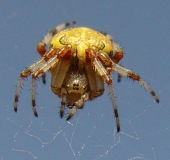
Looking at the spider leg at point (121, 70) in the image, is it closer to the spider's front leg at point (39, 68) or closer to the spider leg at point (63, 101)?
the spider's front leg at point (39, 68)

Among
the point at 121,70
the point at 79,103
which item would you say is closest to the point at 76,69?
the point at 79,103

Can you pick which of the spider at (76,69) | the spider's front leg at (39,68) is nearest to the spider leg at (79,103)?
the spider at (76,69)

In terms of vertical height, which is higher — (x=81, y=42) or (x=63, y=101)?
(x=81, y=42)

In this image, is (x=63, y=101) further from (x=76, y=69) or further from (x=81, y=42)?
(x=81, y=42)

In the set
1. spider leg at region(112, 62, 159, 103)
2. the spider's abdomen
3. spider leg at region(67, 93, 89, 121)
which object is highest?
the spider's abdomen

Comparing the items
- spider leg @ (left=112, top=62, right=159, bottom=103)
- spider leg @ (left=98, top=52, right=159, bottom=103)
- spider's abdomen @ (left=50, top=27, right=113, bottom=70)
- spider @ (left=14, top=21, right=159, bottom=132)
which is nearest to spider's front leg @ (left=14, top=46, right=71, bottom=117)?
spider @ (left=14, top=21, right=159, bottom=132)

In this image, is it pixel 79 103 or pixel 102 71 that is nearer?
pixel 102 71

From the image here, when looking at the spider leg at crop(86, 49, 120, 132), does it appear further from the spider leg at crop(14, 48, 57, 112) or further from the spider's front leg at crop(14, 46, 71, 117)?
the spider leg at crop(14, 48, 57, 112)

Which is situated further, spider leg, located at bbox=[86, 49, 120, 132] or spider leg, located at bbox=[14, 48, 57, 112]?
spider leg, located at bbox=[14, 48, 57, 112]

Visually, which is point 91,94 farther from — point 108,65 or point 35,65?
point 35,65
